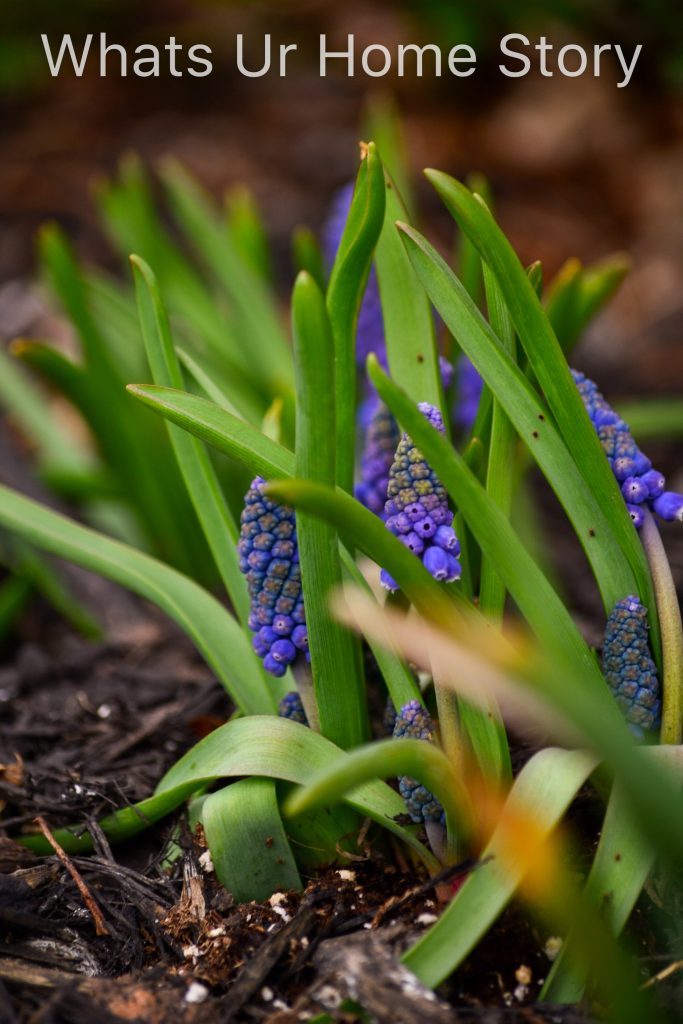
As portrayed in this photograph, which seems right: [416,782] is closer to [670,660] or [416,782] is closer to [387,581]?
[387,581]

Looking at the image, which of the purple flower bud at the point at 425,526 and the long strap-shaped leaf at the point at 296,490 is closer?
the long strap-shaped leaf at the point at 296,490

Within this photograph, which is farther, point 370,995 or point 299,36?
point 299,36

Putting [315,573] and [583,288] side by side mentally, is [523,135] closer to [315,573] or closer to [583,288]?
[583,288]

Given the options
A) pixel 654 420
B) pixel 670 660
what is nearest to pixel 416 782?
pixel 670 660

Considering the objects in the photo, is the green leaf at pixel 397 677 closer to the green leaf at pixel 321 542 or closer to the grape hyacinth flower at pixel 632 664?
the green leaf at pixel 321 542

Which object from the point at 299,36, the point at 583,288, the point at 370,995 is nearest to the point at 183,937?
the point at 370,995

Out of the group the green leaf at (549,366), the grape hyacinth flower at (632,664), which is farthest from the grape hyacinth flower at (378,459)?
the grape hyacinth flower at (632,664)

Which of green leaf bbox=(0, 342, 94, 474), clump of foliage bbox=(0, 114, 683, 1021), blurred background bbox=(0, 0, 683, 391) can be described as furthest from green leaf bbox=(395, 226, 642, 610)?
blurred background bbox=(0, 0, 683, 391)
